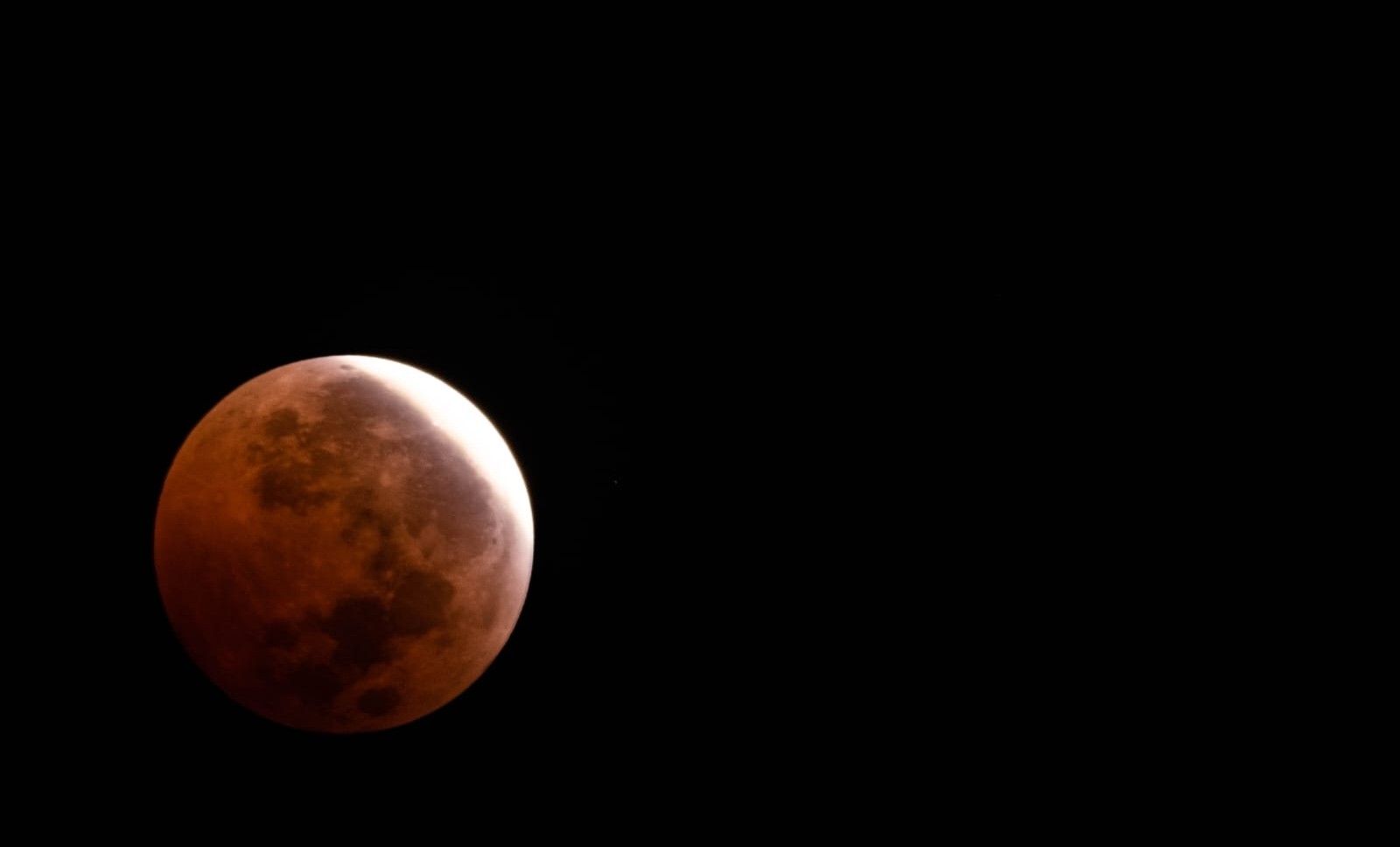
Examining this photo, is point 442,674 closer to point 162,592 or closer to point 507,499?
point 507,499

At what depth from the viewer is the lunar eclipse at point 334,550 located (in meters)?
2.57

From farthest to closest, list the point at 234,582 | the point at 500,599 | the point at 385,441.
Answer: the point at 500,599
the point at 385,441
the point at 234,582

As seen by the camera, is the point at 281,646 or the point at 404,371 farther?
the point at 404,371

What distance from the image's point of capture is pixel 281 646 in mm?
2576

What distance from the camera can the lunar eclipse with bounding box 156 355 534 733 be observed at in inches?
101

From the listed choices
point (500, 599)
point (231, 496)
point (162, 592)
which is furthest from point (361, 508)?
point (162, 592)

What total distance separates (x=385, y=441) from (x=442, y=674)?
35.1 inches

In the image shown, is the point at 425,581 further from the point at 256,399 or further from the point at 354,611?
the point at 256,399

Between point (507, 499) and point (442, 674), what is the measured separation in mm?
691

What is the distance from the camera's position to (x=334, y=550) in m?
2.56

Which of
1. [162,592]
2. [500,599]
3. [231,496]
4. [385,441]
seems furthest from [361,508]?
[162,592]

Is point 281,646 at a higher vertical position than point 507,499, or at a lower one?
lower

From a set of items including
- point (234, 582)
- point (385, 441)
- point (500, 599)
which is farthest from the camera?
point (500, 599)

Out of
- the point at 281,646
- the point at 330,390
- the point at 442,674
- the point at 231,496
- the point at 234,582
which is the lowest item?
the point at 442,674
